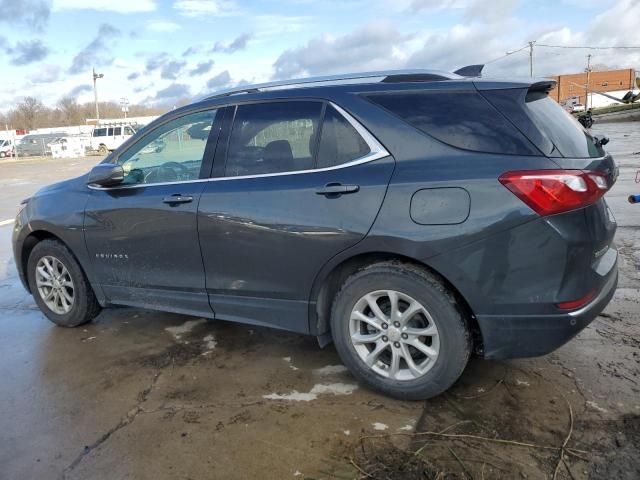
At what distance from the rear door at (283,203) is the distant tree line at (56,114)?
294 ft

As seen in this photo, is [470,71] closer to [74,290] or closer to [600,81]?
[74,290]

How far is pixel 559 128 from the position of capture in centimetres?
301

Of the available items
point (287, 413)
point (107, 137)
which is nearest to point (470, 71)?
point (287, 413)

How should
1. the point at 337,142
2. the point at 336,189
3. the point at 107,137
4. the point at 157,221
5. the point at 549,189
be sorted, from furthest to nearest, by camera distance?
the point at 107,137 < the point at 157,221 < the point at 337,142 < the point at 336,189 < the point at 549,189

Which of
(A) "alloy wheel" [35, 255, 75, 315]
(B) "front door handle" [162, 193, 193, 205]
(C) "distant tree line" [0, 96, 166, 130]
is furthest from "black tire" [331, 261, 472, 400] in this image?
(C) "distant tree line" [0, 96, 166, 130]

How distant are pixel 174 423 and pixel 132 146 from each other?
212cm

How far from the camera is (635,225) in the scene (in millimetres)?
7199

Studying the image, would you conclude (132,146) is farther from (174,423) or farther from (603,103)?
(603,103)

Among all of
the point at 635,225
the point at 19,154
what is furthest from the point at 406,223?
the point at 19,154

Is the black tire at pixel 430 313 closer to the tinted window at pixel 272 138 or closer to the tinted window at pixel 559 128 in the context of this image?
the tinted window at pixel 272 138

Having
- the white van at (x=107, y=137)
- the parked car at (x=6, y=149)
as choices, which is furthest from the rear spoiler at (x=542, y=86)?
the parked car at (x=6, y=149)

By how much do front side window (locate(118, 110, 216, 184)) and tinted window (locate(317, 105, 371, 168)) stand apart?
0.94 m

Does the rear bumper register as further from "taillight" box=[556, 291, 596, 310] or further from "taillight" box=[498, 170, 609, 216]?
"taillight" box=[498, 170, 609, 216]

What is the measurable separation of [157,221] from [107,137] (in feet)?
128
